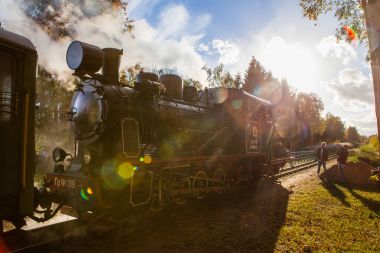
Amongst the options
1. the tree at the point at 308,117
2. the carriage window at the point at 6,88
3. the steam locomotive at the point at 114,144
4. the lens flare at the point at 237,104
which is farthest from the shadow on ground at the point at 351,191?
the tree at the point at 308,117

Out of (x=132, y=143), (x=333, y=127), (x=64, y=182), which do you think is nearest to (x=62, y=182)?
(x=64, y=182)

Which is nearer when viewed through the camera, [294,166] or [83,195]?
[83,195]

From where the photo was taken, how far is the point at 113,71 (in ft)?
22.0

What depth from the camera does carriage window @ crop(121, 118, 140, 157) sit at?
5.88 m

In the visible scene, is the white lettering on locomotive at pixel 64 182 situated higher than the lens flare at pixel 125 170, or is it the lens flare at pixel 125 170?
the lens flare at pixel 125 170

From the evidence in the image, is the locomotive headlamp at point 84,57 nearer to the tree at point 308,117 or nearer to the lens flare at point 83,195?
the lens flare at point 83,195

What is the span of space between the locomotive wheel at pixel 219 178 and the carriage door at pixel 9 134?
5.67m

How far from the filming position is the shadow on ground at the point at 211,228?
16.7 feet

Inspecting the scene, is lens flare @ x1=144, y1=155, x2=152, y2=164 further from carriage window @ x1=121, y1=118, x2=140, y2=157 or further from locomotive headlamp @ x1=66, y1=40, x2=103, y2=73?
locomotive headlamp @ x1=66, y1=40, x2=103, y2=73

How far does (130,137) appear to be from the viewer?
19.7ft

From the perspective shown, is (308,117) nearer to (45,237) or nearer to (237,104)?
(237,104)

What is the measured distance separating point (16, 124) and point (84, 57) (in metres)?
2.73

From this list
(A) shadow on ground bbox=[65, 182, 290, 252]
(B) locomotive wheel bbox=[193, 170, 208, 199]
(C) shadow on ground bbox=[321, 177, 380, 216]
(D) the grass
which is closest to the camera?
(A) shadow on ground bbox=[65, 182, 290, 252]

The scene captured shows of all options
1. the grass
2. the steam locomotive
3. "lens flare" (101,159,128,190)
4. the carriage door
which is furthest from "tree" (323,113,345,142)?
the carriage door
